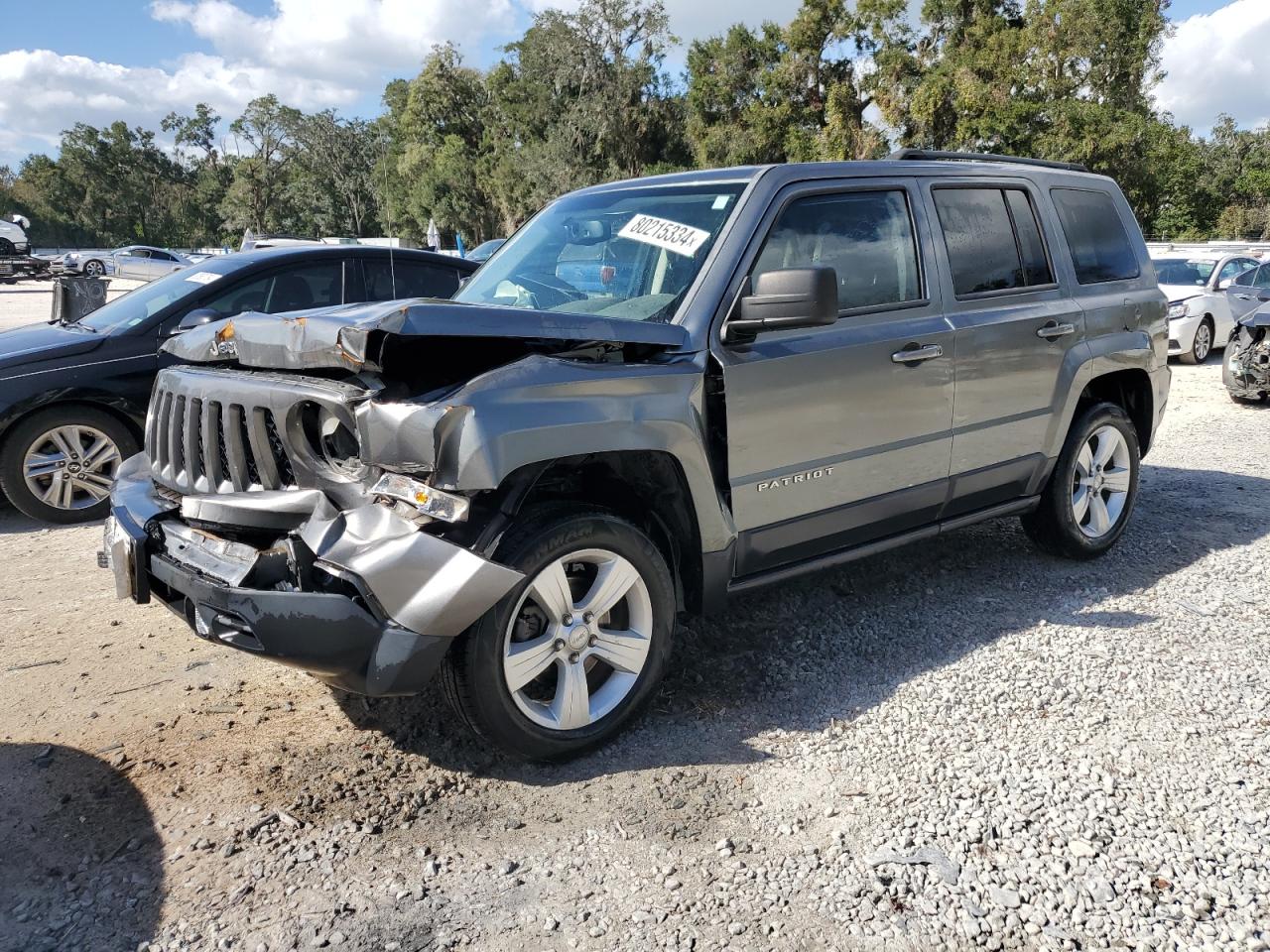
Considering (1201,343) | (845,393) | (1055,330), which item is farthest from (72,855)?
(1201,343)

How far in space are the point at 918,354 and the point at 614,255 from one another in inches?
52.5

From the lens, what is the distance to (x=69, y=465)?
19.4 ft

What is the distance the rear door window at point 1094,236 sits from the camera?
15.8ft

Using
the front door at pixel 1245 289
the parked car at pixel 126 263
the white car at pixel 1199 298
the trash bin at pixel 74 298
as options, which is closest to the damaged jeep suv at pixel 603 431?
the trash bin at pixel 74 298

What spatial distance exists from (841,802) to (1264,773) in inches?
56.3

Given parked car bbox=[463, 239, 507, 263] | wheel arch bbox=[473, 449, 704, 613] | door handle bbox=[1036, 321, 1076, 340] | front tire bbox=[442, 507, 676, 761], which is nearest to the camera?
front tire bbox=[442, 507, 676, 761]

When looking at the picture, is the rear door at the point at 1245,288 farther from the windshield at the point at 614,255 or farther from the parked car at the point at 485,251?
the windshield at the point at 614,255

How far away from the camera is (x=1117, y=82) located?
30.6m

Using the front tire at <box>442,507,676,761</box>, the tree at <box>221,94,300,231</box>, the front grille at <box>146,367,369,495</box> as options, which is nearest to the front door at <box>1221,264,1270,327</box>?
the front tire at <box>442,507,676,761</box>

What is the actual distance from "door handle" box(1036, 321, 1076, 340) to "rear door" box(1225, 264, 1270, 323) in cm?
1115

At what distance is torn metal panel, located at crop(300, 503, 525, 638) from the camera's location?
2.65 meters

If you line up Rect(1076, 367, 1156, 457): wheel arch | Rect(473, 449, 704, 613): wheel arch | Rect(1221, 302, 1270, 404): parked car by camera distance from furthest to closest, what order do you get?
1. Rect(1221, 302, 1270, 404): parked car
2. Rect(1076, 367, 1156, 457): wheel arch
3. Rect(473, 449, 704, 613): wheel arch

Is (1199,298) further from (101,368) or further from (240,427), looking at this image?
(240,427)

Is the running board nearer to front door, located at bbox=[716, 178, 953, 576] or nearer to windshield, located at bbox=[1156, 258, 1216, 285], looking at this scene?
front door, located at bbox=[716, 178, 953, 576]
